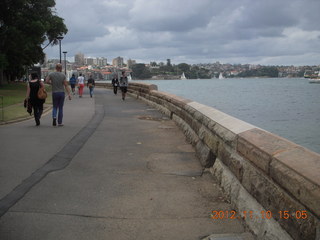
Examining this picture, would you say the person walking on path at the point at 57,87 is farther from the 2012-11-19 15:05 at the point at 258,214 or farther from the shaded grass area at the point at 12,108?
the 2012-11-19 15:05 at the point at 258,214

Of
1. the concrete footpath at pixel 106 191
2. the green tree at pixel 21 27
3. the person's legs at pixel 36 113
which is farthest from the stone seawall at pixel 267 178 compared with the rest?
the green tree at pixel 21 27

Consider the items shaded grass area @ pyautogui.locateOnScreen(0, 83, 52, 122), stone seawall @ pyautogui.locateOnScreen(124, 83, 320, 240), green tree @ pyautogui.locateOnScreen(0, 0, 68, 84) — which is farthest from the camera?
green tree @ pyautogui.locateOnScreen(0, 0, 68, 84)

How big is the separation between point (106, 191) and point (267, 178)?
242 cm

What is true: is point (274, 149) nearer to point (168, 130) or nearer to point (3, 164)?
point (3, 164)

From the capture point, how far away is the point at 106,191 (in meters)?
5.21

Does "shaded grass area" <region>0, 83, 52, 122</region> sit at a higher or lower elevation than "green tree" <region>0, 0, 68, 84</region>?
lower

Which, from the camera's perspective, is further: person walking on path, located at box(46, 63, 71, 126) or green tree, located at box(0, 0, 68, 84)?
green tree, located at box(0, 0, 68, 84)

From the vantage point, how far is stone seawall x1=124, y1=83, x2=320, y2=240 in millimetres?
2766

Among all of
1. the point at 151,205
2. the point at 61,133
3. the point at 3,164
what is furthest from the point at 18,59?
the point at 151,205

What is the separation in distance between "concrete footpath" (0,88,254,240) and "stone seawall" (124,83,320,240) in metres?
0.25

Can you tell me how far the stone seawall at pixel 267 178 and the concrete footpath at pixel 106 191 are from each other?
0.83 feet

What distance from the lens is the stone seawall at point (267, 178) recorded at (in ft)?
9.07

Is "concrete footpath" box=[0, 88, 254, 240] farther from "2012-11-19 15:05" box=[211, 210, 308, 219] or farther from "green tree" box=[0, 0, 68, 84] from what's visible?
"green tree" box=[0, 0, 68, 84]

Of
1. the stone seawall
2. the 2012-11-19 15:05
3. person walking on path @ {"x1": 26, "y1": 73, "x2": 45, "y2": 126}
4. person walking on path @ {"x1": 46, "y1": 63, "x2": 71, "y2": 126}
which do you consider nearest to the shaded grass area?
person walking on path @ {"x1": 26, "y1": 73, "x2": 45, "y2": 126}
